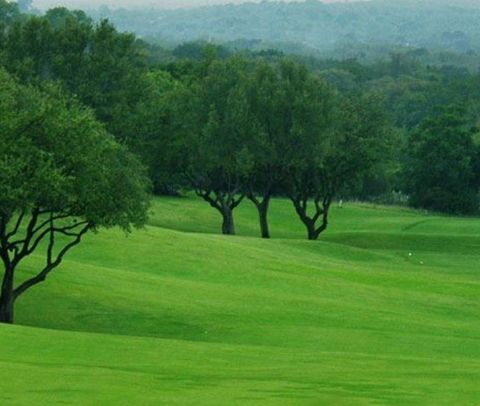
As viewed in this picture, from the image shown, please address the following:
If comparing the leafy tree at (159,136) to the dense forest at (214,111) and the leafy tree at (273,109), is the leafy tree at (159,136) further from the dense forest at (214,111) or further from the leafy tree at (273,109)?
the leafy tree at (273,109)

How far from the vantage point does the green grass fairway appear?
72.5 feet

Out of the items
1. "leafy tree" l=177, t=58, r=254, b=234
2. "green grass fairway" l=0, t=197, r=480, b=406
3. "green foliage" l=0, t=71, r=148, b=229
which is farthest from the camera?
"leafy tree" l=177, t=58, r=254, b=234

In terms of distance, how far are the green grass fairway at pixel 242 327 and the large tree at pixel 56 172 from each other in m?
3.35

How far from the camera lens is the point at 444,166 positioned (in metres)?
113

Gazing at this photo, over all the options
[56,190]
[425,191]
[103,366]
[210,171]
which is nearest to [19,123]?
[56,190]

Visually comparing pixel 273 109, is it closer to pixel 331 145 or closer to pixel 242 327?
pixel 331 145

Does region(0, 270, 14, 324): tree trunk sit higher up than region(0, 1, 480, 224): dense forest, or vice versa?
region(0, 1, 480, 224): dense forest

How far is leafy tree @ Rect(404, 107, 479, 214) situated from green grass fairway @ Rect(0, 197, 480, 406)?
3539 centimetres

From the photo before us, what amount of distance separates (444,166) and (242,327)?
3082 inches

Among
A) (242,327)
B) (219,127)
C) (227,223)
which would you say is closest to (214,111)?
(219,127)

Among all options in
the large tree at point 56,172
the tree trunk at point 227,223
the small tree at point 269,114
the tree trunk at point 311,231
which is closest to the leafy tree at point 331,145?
the tree trunk at point 311,231

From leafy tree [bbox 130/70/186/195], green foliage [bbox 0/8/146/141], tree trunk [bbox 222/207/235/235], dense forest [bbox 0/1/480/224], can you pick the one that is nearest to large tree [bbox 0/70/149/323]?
dense forest [bbox 0/1/480/224]

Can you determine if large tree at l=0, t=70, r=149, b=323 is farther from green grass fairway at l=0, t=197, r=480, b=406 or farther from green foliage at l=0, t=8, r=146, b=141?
green foliage at l=0, t=8, r=146, b=141

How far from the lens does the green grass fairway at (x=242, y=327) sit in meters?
22.1
